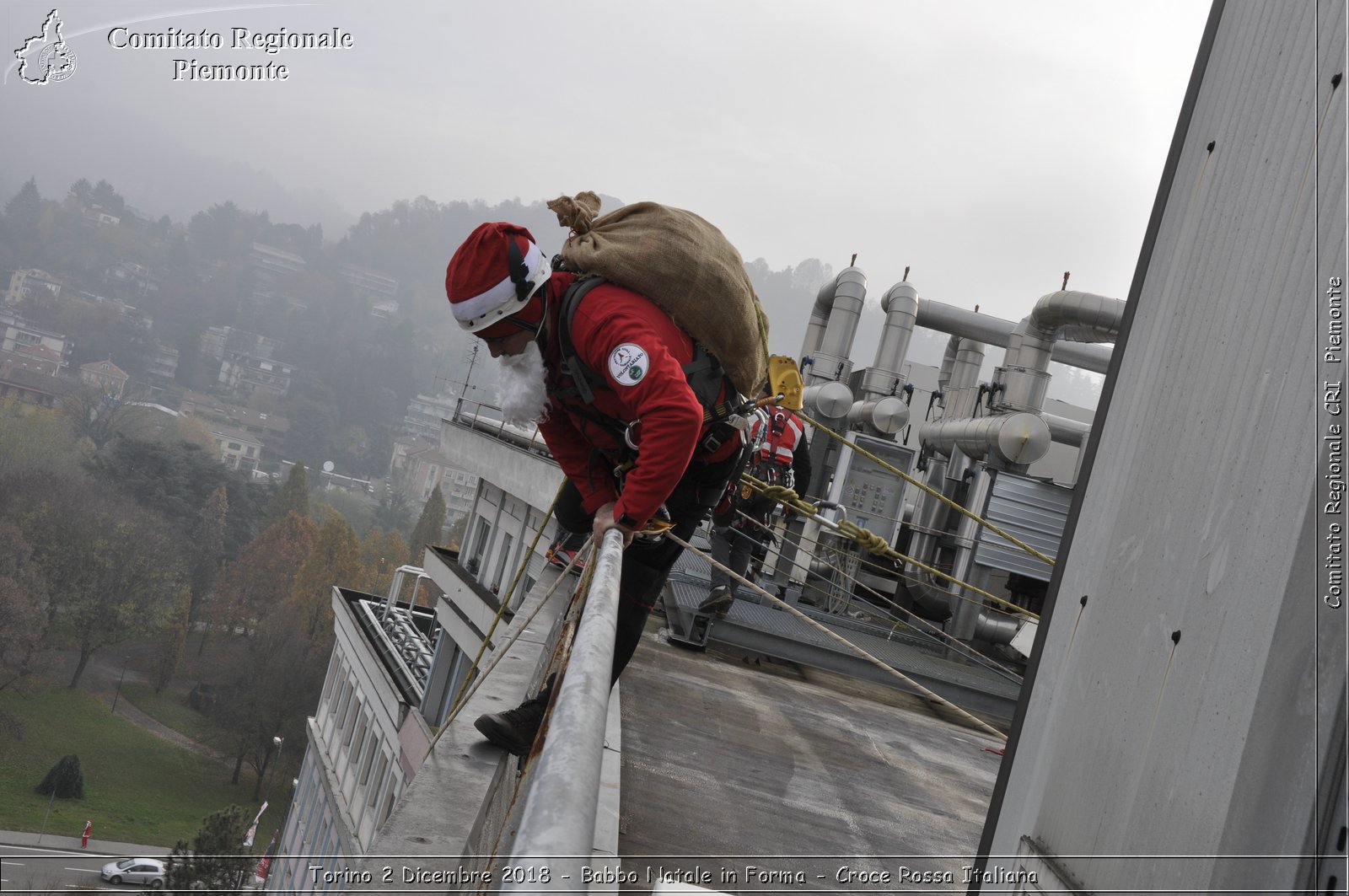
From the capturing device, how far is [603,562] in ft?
6.65

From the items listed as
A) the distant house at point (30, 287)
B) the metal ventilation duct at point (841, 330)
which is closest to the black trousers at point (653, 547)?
the metal ventilation duct at point (841, 330)

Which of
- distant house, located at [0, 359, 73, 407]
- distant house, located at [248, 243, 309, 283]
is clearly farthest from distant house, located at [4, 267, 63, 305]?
distant house, located at [248, 243, 309, 283]

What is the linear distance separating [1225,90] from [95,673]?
7908 cm

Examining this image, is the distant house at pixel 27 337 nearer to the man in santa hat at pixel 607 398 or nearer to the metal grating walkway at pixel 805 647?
the metal grating walkway at pixel 805 647

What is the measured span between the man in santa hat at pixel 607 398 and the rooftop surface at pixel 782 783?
1.72 ft

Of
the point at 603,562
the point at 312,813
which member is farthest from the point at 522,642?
the point at 312,813

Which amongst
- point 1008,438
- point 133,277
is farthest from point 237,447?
point 1008,438

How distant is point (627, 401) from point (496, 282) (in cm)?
65

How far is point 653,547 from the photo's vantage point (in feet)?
12.0

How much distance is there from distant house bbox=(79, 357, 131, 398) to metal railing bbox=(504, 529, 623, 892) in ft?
464

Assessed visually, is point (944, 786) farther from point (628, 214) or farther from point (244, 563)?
point (244, 563)

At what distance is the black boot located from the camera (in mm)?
3084

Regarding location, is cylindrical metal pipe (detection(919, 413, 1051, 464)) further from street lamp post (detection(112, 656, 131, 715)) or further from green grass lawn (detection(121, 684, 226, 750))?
street lamp post (detection(112, 656, 131, 715))

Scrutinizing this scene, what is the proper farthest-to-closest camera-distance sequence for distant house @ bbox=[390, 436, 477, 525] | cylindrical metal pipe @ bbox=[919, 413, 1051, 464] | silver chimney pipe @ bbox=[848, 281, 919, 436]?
1. distant house @ bbox=[390, 436, 477, 525]
2. silver chimney pipe @ bbox=[848, 281, 919, 436]
3. cylindrical metal pipe @ bbox=[919, 413, 1051, 464]
